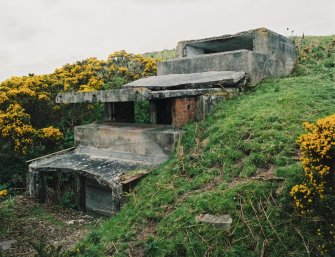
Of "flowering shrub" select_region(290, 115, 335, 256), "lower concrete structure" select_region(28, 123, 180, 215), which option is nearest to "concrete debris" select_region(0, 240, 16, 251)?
"lower concrete structure" select_region(28, 123, 180, 215)

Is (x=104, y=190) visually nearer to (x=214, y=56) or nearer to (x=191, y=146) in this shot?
(x=191, y=146)

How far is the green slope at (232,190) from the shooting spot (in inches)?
197

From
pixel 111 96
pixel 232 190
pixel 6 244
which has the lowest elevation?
pixel 6 244

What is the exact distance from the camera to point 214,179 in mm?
6520

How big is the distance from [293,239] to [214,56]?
7108mm

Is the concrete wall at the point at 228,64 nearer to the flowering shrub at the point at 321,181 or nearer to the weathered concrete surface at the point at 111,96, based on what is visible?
the weathered concrete surface at the point at 111,96

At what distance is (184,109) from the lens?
863 centimetres

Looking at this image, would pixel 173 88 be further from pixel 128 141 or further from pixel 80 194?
pixel 80 194

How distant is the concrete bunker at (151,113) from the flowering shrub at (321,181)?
3.87 m

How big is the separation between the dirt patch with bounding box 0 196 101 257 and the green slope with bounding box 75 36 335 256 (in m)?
1.77

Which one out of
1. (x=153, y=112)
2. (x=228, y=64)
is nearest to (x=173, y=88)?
(x=153, y=112)

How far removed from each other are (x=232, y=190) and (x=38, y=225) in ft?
18.6

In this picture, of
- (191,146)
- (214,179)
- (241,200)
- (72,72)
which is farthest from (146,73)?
(241,200)

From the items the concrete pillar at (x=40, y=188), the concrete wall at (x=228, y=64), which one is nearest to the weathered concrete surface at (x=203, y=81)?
the concrete wall at (x=228, y=64)
